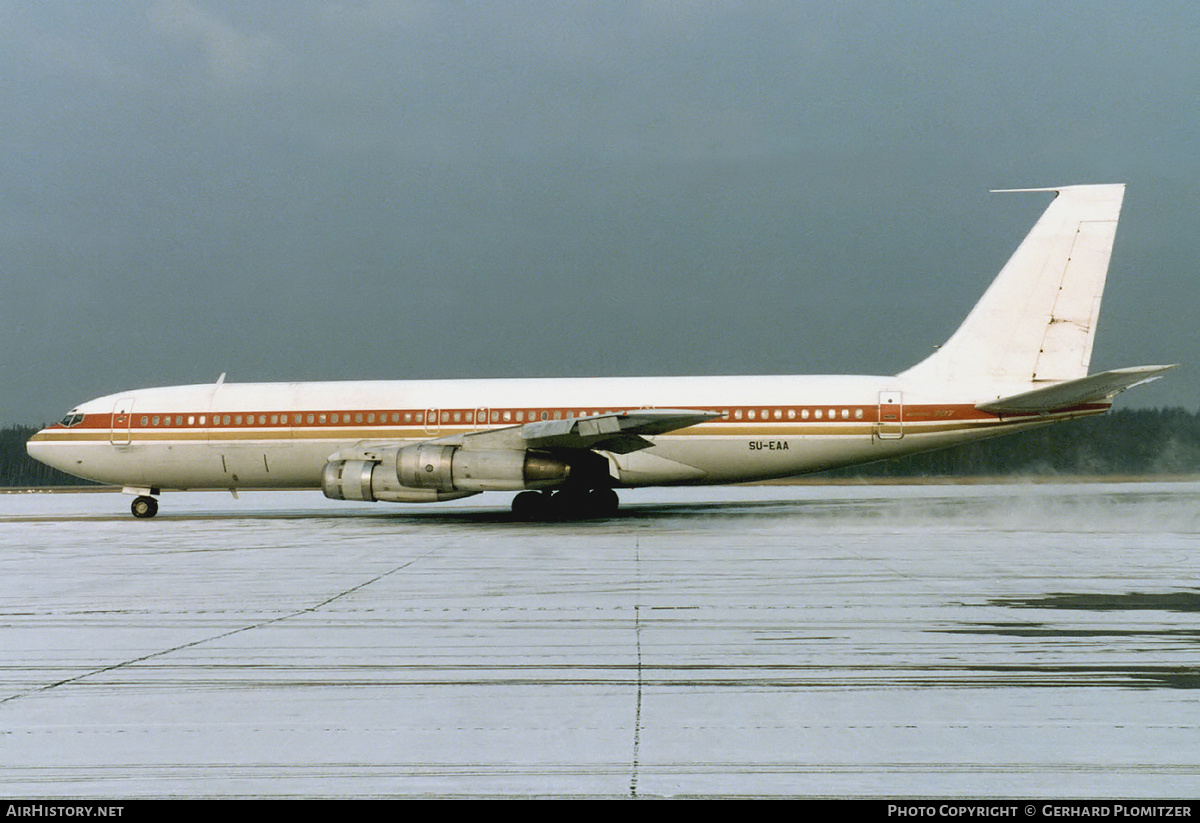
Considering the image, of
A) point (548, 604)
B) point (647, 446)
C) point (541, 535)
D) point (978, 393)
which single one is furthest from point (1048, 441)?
point (548, 604)

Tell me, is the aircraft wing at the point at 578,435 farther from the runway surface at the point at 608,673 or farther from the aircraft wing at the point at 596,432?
the runway surface at the point at 608,673

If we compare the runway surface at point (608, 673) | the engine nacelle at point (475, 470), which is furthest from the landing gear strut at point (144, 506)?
the runway surface at point (608, 673)

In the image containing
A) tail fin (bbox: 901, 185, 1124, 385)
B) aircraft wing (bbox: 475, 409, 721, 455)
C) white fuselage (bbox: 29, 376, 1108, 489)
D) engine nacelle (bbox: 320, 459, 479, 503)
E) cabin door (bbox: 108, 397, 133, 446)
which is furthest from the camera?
cabin door (bbox: 108, 397, 133, 446)

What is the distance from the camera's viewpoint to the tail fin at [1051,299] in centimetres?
2069

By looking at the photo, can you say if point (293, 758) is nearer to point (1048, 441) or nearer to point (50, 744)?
point (50, 744)

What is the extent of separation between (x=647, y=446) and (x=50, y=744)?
55.0 feet

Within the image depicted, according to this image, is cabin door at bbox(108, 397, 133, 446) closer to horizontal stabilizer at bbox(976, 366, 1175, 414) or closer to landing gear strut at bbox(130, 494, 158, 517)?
landing gear strut at bbox(130, 494, 158, 517)

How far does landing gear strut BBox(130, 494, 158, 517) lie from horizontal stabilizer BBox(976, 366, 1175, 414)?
65.4 feet

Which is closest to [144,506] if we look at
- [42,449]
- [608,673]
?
[42,449]

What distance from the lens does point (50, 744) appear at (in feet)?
15.0

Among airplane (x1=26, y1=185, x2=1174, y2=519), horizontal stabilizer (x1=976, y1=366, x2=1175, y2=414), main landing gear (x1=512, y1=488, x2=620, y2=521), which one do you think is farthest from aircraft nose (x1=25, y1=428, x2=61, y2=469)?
horizontal stabilizer (x1=976, y1=366, x2=1175, y2=414)

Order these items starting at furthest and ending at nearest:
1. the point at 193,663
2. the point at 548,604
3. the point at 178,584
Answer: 1. the point at 178,584
2. the point at 548,604
3. the point at 193,663

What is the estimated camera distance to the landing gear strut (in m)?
23.5

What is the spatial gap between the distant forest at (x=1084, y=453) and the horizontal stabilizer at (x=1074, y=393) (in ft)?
32.3
